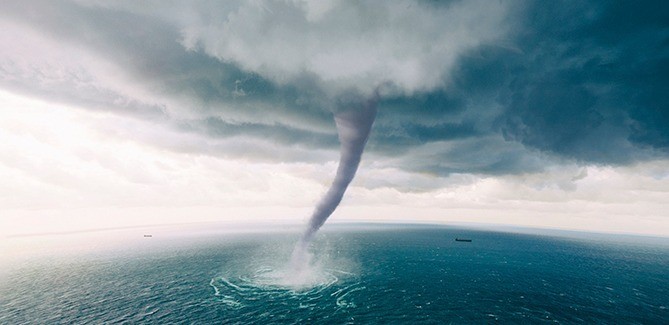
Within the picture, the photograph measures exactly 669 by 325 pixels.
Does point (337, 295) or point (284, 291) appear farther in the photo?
point (284, 291)

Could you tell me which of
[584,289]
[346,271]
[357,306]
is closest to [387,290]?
[357,306]

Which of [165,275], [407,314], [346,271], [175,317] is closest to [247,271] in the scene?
[165,275]

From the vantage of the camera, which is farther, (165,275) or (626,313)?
(165,275)

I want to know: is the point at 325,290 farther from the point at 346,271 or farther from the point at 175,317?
the point at 175,317

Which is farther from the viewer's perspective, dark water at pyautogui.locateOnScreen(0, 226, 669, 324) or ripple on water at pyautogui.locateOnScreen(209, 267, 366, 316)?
ripple on water at pyautogui.locateOnScreen(209, 267, 366, 316)

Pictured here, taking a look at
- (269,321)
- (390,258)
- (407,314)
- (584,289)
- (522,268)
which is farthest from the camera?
(390,258)

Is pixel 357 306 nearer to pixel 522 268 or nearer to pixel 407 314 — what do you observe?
pixel 407 314

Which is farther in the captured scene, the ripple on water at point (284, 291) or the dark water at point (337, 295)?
the ripple on water at point (284, 291)

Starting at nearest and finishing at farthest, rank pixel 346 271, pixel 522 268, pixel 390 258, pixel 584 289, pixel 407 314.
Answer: pixel 407 314
pixel 584 289
pixel 346 271
pixel 522 268
pixel 390 258

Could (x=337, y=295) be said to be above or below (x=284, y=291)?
above
